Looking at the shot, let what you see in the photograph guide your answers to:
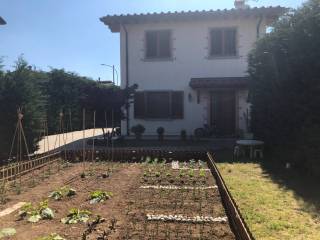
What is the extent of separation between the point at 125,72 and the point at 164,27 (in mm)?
2843

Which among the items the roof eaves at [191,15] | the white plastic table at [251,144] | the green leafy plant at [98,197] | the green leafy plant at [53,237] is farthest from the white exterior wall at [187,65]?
the green leafy plant at [53,237]

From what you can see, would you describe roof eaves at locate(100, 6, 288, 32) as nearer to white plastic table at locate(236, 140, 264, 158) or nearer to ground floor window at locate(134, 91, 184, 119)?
ground floor window at locate(134, 91, 184, 119)

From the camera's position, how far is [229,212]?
20.6 feet

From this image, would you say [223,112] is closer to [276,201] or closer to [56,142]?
[56,142]

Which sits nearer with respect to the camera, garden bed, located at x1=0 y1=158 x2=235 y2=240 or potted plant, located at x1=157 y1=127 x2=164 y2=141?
garden bed, located at x1=0 y1=158 x2=235 y2=240

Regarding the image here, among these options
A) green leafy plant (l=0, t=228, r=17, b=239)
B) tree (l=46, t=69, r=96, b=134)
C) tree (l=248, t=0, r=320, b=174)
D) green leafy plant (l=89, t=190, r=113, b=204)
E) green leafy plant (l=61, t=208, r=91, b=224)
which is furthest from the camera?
tree (l=46, t=69, r=96, b=134)

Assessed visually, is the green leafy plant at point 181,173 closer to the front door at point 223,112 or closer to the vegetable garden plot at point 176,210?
the vegetable garden plot at point 176,210

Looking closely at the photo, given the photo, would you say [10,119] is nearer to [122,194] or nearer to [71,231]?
[122,194]

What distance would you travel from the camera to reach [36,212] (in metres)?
6.40

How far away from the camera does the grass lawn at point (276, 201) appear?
5734 mm

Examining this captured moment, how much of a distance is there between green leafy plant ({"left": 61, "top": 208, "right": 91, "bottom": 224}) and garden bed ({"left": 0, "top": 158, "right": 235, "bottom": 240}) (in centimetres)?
10

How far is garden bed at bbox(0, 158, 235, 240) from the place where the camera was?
18.4ft

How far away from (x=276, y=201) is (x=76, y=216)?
3.41m

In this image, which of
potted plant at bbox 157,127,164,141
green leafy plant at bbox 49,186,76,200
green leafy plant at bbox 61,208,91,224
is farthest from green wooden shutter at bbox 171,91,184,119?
green leafy plant at bbox 61,208,91,224
